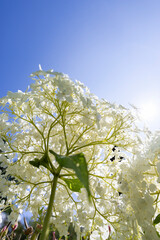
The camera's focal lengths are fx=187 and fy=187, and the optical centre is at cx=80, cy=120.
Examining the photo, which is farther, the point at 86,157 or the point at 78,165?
the point at 86,157

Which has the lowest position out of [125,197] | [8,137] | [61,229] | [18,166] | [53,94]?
[61,229]

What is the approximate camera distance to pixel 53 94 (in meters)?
0.77

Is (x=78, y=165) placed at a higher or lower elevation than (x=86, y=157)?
lower

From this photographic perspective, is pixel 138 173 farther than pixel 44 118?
No

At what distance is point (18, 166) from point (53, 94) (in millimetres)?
373

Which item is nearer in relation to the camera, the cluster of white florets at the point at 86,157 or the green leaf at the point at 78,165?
the green leaf at the point at 78,165

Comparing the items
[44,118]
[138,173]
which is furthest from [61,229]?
[44,118]

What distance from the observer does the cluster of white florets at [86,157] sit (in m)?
0.73

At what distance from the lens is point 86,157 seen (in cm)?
91

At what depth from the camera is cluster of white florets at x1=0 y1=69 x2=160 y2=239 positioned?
2.41 feet

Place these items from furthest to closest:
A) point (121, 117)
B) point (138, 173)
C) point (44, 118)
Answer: point (44, 118), point (121, 117), point (138, 173)

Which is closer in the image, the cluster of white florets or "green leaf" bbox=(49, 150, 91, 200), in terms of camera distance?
"green leaf" bbox=(49, 150, 91, 200)

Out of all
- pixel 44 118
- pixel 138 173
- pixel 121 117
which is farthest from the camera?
pixel 44 118

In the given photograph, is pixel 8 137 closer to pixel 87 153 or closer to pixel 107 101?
pixel 87 153
